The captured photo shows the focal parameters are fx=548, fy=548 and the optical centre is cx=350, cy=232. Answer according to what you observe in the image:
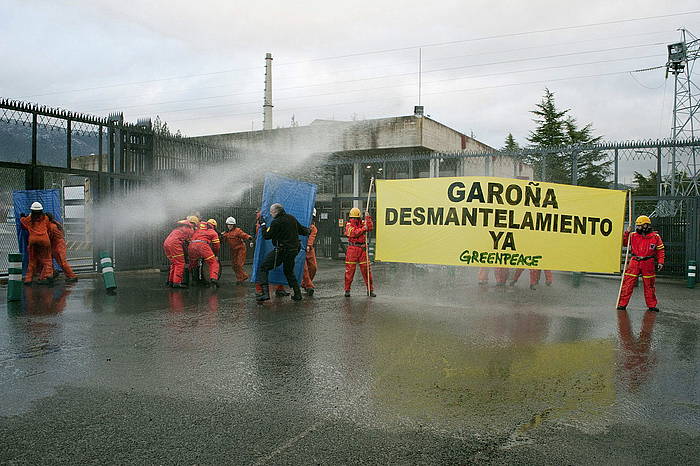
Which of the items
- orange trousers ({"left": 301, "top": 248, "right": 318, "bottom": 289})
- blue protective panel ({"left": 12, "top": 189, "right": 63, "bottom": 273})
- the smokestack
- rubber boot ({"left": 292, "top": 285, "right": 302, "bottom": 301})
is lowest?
rubber boot ({"left": 292, "top": 285, "right": 302, "bottom": 301})

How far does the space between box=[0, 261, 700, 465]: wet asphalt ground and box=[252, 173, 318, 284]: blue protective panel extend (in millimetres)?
1387

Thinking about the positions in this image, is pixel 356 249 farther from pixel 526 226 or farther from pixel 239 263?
pixel 239 263

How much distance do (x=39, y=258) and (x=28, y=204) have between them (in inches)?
60.8

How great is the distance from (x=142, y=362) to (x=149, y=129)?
12.0 metres

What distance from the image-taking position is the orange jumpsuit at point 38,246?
11.7 m

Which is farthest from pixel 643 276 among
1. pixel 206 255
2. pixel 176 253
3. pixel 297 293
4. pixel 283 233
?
pixel 176 253

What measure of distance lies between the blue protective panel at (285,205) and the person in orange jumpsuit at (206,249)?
6.08 ft

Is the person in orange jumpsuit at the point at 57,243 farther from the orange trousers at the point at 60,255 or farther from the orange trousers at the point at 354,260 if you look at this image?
the orange trousers at the point at 354,260

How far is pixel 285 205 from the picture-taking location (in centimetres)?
1101

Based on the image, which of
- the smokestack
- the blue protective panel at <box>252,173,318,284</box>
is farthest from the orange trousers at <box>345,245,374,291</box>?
the smokestack

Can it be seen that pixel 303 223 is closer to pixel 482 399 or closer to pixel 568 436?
pixel 482 399

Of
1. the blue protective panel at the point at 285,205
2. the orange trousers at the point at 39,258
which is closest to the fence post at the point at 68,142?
the orange trousers at the point at 39,258

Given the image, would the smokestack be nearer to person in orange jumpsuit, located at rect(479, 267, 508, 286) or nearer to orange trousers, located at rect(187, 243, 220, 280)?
orange trousers, located at rect(187, 243, 220, 280)

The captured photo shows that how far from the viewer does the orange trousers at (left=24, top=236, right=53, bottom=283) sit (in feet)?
38.7
